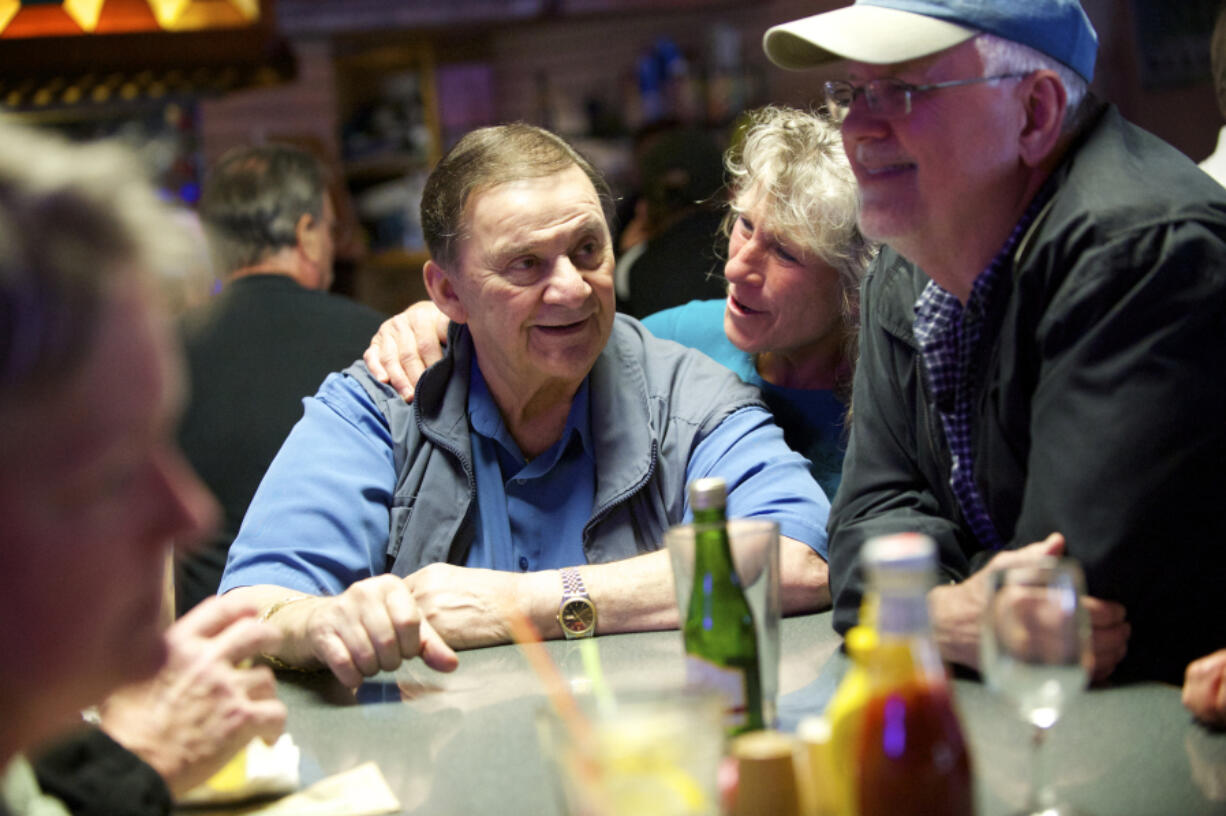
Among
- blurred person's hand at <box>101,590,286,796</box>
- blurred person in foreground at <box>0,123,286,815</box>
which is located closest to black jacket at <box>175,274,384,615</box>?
blurred person's hand at <box>101,590,286,796</box>

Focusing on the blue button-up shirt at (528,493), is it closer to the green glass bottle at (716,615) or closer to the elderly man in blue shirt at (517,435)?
the elderly man in blue shirt at (517,435)

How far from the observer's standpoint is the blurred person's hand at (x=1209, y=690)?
1169 mm

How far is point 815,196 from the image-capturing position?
2281 mm

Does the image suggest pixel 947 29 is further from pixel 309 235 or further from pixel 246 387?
pixel 309 235

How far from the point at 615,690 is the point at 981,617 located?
64cm

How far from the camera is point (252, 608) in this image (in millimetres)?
1383

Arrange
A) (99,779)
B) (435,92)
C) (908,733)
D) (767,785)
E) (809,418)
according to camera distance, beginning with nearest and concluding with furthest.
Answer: (908,733) → (767,785) → (99,779) → (809,418) → (435,92)

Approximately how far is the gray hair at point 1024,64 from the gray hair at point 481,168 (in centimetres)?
83

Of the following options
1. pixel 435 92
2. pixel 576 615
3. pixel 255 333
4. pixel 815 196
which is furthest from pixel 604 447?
pixel 435 92

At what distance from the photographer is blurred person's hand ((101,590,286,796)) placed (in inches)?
49.2

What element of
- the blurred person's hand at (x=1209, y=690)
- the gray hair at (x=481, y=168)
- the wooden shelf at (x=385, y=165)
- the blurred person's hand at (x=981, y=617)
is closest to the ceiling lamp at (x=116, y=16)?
the gray hair at (x=481, y=168)

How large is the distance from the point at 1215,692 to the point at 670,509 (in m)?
1.03

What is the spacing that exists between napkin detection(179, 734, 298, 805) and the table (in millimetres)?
35

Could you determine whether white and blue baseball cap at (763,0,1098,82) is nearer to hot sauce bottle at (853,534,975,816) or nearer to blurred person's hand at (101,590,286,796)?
hot sauce bottle at (853,534,975,816)
